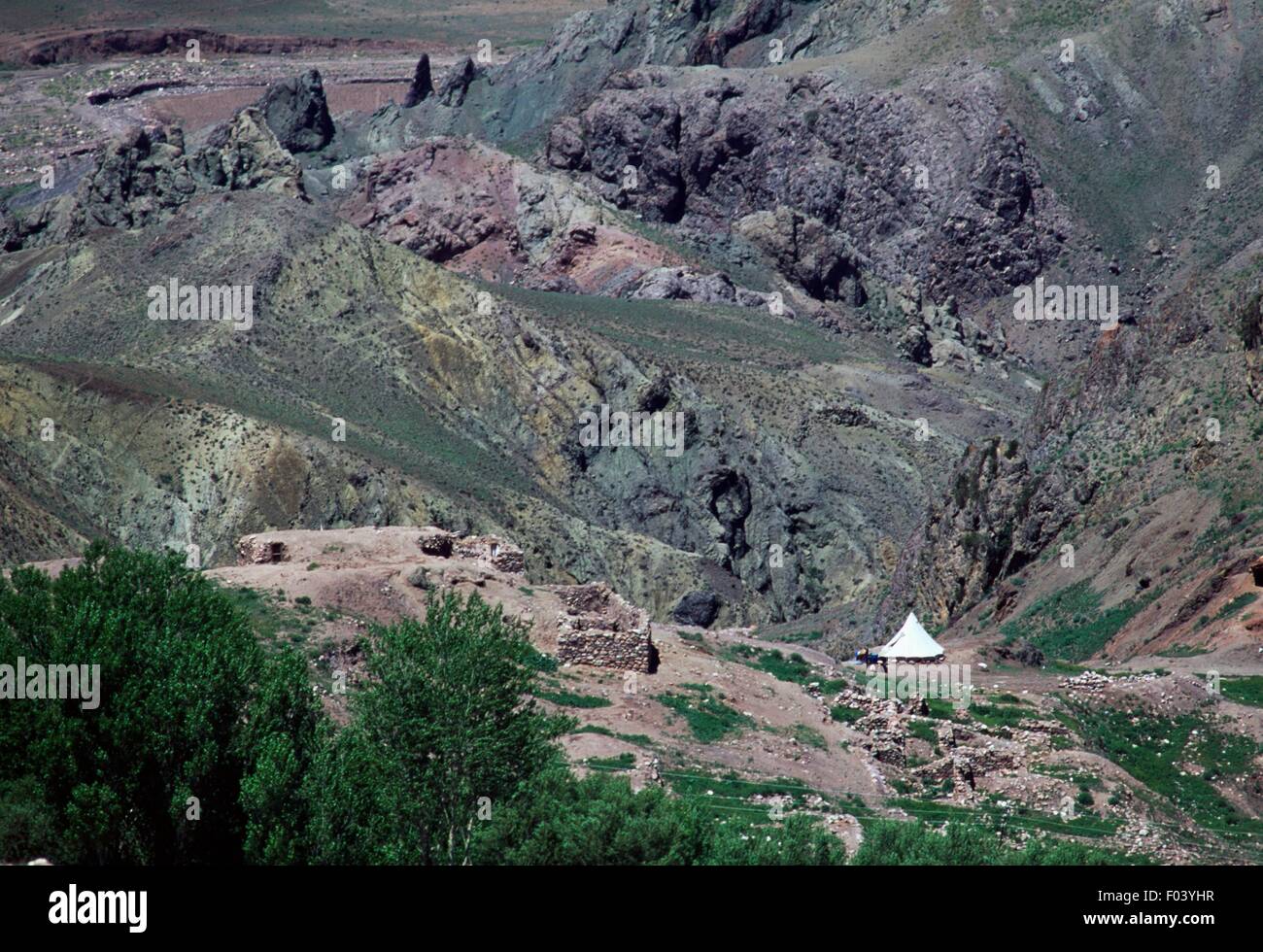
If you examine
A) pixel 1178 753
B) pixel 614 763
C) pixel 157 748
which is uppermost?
pixel 157 748

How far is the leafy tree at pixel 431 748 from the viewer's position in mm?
38906

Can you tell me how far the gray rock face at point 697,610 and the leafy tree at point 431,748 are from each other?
75669mm

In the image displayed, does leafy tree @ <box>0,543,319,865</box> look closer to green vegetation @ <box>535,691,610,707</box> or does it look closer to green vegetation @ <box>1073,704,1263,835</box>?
green vegetation @ <box>535,691,610,707</box>

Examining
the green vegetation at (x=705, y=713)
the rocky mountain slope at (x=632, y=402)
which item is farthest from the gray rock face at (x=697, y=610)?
the green vegetation at (x=705, y=713)

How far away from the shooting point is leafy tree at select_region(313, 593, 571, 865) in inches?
1532

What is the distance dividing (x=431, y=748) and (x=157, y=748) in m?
4.73

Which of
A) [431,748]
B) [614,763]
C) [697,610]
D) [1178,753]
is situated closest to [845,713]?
[1178,753]

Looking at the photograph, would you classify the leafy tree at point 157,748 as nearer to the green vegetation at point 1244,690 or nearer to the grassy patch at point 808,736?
the grassy patch at point 808,736

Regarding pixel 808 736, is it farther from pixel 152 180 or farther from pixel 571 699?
pixel 152 180

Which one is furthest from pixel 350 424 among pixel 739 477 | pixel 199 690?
pixel 199 690

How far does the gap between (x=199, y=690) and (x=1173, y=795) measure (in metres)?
23.3

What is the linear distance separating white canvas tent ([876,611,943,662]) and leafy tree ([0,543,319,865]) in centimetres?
2487

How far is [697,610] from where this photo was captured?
12088 cm

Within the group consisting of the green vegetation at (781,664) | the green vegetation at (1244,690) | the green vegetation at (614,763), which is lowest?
the green vegetation at (614,763)
